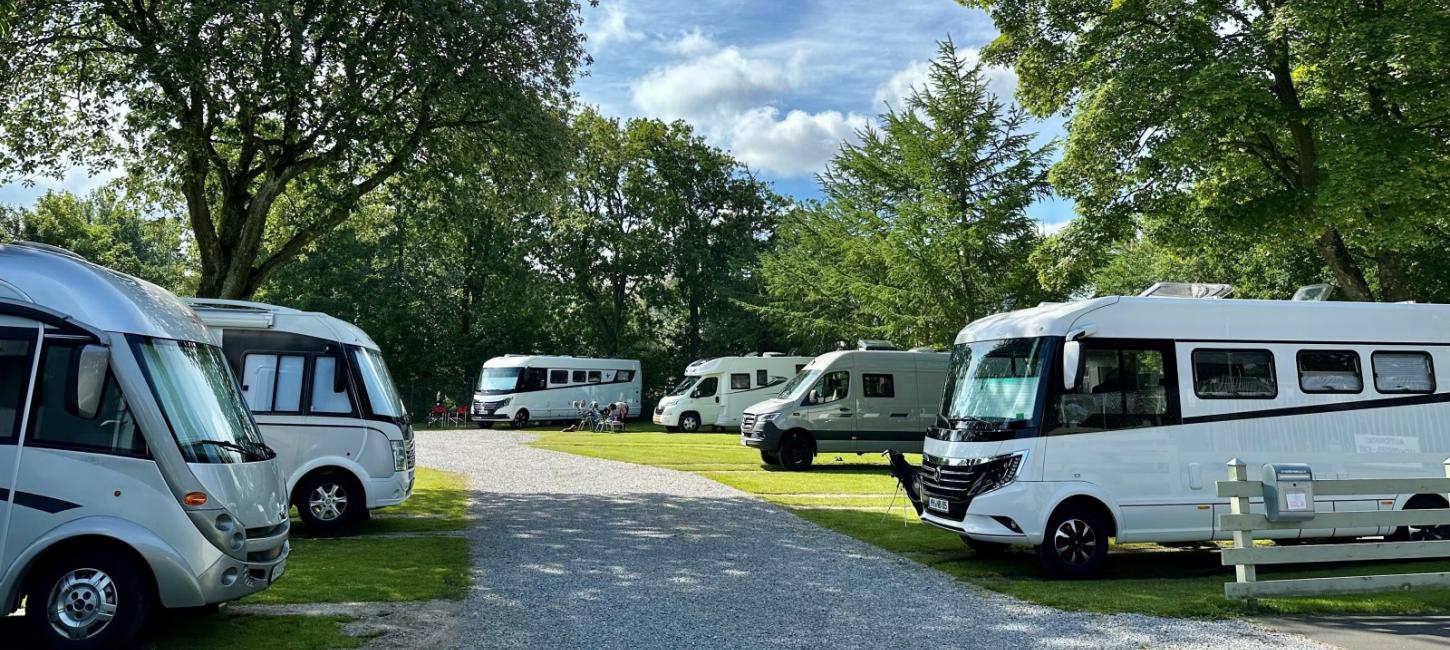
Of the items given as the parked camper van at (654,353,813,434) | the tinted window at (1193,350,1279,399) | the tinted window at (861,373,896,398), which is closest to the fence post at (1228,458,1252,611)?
the tinted window at (1193,350,1279,399)

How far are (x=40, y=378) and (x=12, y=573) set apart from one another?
1.17 metres

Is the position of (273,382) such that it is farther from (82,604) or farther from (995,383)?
(995,383)

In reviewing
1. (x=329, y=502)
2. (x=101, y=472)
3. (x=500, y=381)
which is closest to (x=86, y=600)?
(x=101, y=472)

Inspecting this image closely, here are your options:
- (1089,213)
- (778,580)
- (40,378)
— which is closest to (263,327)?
(40,378)

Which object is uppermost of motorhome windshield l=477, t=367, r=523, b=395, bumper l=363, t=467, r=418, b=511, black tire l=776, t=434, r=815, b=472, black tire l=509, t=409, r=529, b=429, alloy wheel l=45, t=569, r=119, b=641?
motorhome windshield l=477, t=367, r=523, b=395

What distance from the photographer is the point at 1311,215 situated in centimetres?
1616

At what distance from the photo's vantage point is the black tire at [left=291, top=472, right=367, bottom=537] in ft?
35.5

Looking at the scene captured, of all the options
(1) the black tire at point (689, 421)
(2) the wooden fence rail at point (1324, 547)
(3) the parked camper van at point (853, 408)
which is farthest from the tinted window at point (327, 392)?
(1) the black tire at point (689, 421)

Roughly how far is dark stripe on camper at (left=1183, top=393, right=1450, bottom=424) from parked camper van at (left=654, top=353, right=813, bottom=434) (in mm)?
23066

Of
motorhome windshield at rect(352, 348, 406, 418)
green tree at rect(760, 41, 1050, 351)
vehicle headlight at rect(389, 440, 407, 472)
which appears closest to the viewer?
vehicle headlight at rect(389, 440, 407, 472)

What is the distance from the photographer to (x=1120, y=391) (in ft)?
29.7

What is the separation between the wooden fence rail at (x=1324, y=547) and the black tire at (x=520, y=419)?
103ft

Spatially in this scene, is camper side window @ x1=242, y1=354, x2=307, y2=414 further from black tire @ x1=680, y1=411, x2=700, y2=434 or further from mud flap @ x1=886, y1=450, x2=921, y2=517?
black tire @ x1=680, y1=411, x2=700, y2=434

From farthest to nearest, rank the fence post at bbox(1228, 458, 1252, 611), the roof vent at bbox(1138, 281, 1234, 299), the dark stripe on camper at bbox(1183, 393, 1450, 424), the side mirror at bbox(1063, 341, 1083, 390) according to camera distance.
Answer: the roof vent at bbox(1138, 281, 1234, 299)
the dark stripe on camper at bbox(1183, 393, 1450, 424)
the side mirror at bbox(1063, 341, 1083, 390)
the fence post at bbox(1228, 458, 1252, 611)
